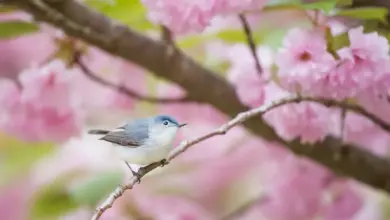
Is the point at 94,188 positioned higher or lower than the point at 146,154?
higher

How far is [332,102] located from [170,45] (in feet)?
0.51

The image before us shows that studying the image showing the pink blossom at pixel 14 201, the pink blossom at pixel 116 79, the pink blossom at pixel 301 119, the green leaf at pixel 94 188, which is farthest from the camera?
the pink blossom at pixel 14 201

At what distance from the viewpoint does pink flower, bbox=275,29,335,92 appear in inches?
16.5

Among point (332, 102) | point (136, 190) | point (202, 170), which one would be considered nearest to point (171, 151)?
point (332, 102)

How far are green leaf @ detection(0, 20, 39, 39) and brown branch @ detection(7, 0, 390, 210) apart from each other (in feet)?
0.10

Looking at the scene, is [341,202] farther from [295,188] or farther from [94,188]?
[94,188]

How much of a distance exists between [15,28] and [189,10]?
0.14 m

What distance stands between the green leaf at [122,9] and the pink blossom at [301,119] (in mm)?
132

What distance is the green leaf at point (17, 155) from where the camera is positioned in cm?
76

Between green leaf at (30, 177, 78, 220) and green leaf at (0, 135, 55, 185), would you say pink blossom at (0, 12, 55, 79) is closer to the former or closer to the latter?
green leaf at (0, 135, 55, 185)

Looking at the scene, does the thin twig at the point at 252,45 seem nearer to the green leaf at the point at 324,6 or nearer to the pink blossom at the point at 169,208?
the green leaf at the point at 324,6

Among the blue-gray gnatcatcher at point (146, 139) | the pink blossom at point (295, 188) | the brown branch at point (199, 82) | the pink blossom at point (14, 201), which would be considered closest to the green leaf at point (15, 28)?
the brown branch at point (199, 82)

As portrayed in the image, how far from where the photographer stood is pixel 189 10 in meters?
0.44

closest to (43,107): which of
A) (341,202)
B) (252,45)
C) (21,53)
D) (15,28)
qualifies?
(15,28)
